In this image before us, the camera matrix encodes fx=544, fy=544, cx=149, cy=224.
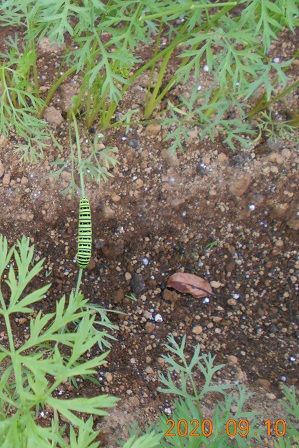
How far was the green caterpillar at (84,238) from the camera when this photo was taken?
1638mm

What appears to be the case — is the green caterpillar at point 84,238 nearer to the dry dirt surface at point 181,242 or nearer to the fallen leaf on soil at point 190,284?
the dry dirt surface at point 181,242

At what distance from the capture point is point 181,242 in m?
1.93

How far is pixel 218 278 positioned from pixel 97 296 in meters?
0.43

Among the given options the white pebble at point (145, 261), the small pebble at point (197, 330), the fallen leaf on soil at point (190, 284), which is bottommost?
the small pebble at point (197, 330)

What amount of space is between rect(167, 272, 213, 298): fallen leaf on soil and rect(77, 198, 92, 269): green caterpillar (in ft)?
1.19

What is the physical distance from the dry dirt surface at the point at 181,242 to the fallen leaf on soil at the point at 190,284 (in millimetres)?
24

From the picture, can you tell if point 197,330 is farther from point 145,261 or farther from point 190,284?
point 145,261

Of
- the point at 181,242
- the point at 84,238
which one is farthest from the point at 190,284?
the point at 84,238

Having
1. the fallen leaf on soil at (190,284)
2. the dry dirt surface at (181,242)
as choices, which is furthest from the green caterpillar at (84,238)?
the fallen leaf on soil at (190,284)

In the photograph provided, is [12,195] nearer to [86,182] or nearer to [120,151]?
[86,182]

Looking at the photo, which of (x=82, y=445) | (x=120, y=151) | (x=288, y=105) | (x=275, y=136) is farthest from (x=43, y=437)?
(x=288, y=105)

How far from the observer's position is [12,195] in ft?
6.04

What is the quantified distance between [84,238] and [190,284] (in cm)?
44

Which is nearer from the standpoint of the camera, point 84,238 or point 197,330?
point 84,238
